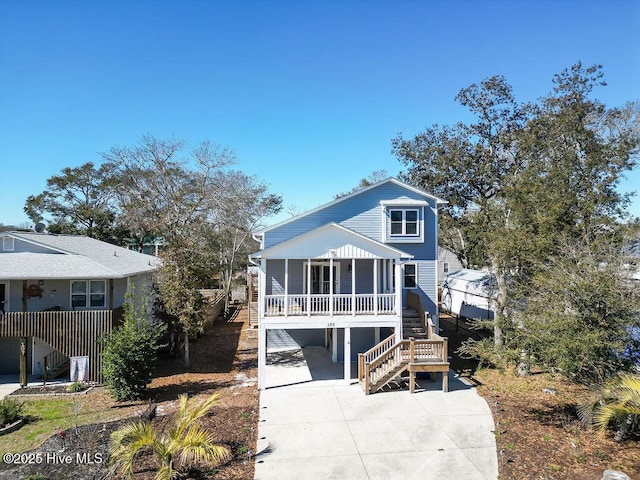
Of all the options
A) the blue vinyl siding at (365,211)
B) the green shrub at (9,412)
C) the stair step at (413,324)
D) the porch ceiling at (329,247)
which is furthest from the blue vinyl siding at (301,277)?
the green shrub at (9,412)

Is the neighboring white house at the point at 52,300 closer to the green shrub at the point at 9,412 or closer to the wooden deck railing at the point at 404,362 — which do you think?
the green shrub at the point at 9,412

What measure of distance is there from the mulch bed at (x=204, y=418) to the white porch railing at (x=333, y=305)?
2938mm

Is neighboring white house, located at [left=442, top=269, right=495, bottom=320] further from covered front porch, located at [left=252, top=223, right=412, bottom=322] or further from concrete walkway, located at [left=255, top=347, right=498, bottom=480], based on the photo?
concrete walkway, located at [left=255, top=347, right=498, bottom=480]

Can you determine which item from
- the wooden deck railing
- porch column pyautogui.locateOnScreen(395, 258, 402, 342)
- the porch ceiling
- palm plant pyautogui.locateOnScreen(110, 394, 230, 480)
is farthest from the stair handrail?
palm plant pyautogui.locateOnScreen(110, 394, 230, 480)

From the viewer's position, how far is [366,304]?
1540 centimetres

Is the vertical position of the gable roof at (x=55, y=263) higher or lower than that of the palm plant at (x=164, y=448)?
higher

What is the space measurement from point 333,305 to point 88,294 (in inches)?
413

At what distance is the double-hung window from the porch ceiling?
292 inches

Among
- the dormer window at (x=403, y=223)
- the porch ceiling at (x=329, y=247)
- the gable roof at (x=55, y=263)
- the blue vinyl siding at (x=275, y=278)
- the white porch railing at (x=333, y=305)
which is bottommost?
the white porch railing at (x=333, y=305)

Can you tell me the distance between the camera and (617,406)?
27.7ft

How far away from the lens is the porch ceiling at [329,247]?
14.4m

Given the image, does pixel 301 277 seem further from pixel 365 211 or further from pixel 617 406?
pixel 617 406

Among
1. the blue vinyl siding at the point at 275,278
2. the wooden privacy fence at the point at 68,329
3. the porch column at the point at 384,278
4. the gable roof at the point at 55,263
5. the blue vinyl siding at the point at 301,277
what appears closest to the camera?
the wooden privacy fence at the point at 68,329

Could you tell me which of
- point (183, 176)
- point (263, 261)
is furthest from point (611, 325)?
point (183, 176)
